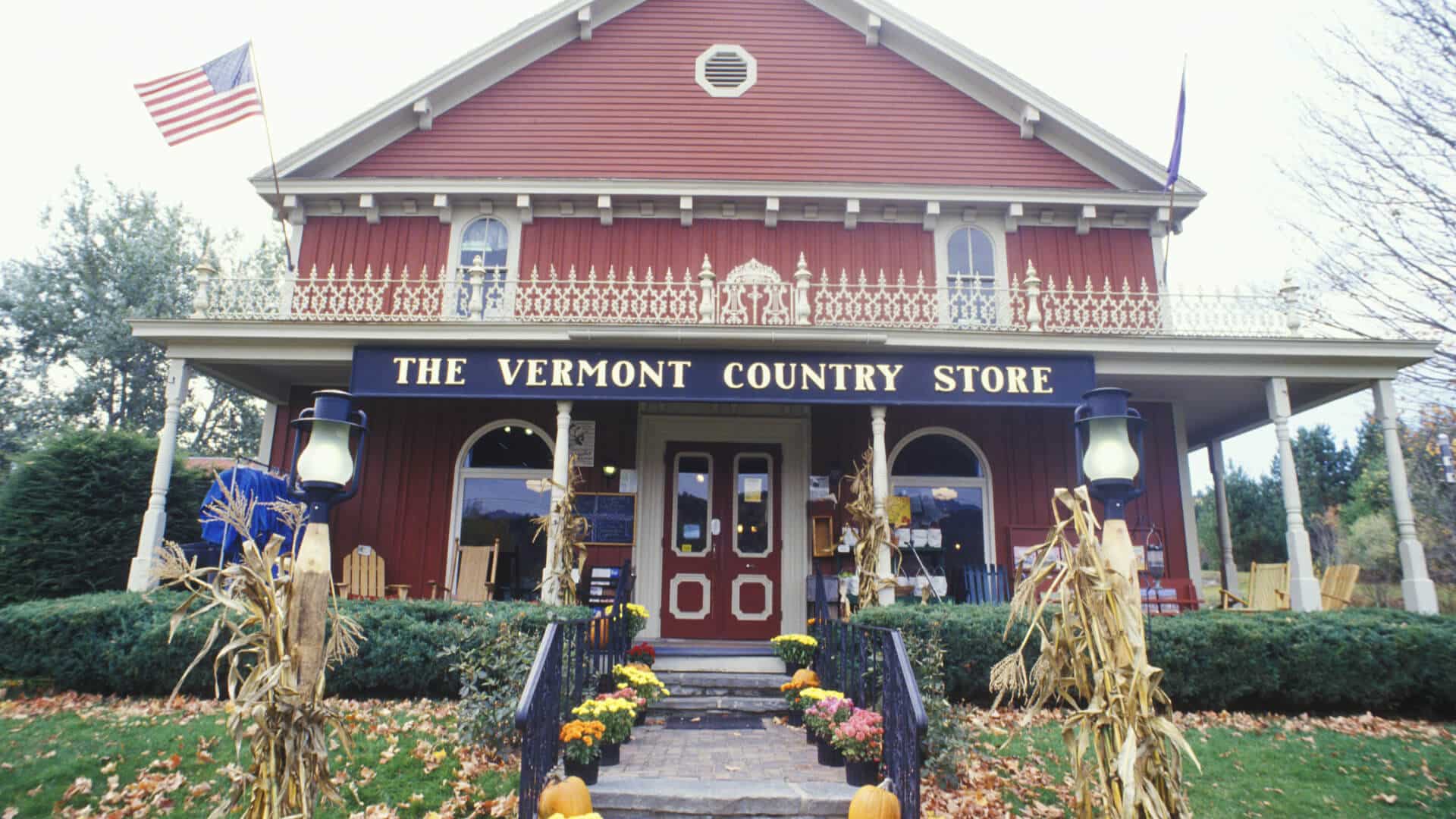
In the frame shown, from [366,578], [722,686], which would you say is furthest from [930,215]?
[366,578]

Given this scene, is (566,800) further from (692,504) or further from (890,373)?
(692,504)

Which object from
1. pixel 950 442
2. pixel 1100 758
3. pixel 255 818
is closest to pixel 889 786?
pixel 1100 758

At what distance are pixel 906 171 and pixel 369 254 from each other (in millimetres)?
8855

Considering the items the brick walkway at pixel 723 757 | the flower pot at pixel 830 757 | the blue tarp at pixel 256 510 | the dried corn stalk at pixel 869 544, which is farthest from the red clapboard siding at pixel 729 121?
the flower pot at pixel 830 757

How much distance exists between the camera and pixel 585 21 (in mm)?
13617

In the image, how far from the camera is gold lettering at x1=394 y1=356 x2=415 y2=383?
9945 millimetres

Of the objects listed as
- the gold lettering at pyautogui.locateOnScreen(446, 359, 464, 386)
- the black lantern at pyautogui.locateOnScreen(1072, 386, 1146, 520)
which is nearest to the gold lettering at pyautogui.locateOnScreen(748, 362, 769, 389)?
the gold lettering at pyautogui.locateOnScreen(446, 359, 464, 386)

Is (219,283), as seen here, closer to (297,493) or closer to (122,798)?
(122,798)

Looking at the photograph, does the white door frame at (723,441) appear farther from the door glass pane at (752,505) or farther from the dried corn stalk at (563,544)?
the dried corn stalk at (563,544)

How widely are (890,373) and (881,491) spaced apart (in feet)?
4.91

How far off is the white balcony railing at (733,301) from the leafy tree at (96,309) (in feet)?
→ 58.5

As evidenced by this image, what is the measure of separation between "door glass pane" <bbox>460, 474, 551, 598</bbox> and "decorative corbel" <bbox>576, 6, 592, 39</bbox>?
311 inches

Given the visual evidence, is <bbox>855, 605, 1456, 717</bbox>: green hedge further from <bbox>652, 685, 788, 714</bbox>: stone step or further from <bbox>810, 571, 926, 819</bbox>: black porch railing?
<bbox>652, 685, 788, 714</bbox>: stone step

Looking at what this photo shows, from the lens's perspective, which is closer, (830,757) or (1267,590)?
(830,757)
